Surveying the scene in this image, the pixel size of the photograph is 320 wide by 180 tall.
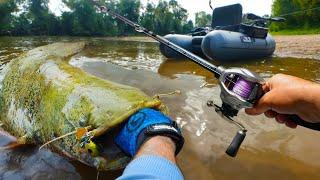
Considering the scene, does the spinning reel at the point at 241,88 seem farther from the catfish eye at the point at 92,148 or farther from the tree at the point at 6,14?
the tree at the point at 6,14

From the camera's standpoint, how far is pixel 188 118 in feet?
15.8

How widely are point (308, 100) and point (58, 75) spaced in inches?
122

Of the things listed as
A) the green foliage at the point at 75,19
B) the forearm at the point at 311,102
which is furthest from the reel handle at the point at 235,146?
the green foliage at the point at 75,19

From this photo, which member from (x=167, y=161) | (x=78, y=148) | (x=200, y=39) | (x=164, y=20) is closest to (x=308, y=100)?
(x=167, y=161)

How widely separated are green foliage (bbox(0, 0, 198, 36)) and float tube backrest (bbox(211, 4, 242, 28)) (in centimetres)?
3480

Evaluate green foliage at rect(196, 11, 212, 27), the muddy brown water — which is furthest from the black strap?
green foliage at rect(196, 11, 212, 27)

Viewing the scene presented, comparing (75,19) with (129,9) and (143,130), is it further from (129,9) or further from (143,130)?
(143,130)

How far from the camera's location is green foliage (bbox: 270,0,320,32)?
34.0 m

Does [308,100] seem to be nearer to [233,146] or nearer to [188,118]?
[233,146]

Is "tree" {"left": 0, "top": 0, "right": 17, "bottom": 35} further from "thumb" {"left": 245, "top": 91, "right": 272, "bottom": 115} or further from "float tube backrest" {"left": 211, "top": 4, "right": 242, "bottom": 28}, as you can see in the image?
"thumb" {"left": 245, "top": 91, "right": 272, "bottom": 115}

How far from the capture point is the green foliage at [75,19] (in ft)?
164

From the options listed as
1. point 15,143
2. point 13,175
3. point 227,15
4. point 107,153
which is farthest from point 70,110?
point 227,15

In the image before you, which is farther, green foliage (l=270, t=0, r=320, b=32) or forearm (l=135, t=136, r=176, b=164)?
green foliage (l=270, t=0, r=320, b=32)

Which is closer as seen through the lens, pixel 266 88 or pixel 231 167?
pixel 266 88
